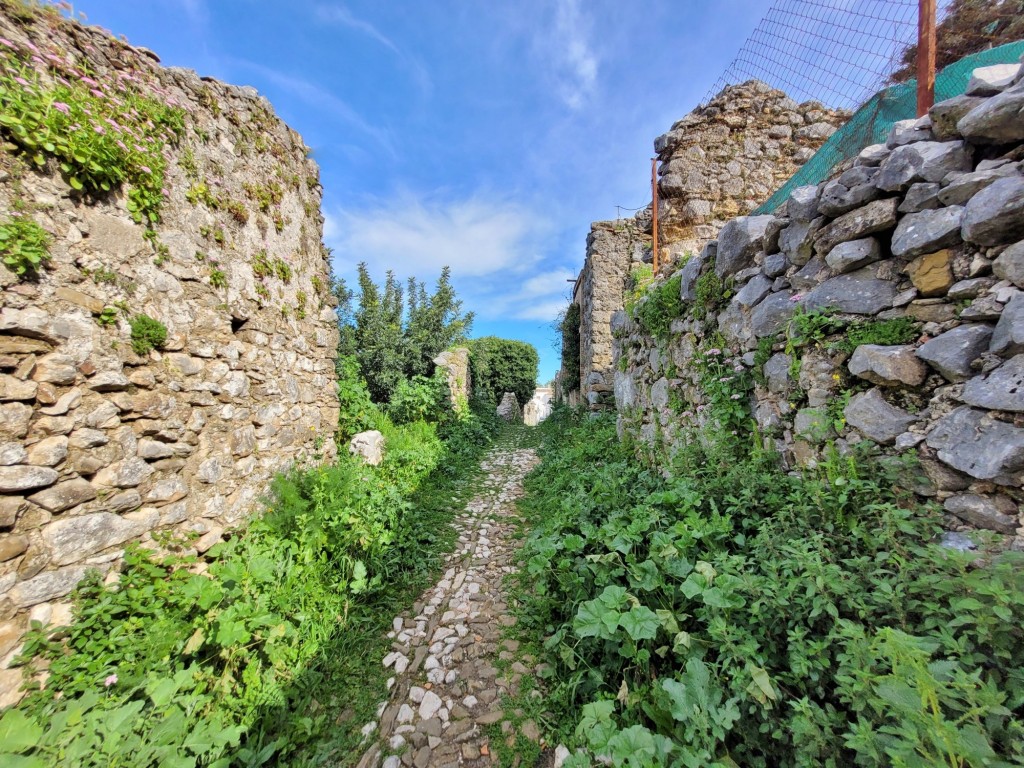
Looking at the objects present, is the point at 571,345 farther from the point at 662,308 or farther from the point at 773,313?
the point at 773,313

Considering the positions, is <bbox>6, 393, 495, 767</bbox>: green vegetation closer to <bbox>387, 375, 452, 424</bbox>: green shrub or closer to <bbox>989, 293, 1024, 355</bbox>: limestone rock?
<bbox>989, 293, 1024, 355</bbox>: limestone rock

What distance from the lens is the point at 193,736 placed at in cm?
187

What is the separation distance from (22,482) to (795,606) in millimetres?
3807

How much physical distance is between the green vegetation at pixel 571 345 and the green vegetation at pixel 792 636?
9525 mm

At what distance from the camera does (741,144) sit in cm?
626

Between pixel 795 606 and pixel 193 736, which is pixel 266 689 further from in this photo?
pixel 795 606

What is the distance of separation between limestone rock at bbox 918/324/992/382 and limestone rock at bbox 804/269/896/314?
0.37m

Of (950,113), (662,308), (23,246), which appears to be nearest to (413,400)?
(662,308)

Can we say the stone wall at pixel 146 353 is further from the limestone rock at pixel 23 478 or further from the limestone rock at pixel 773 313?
the limestone rock at pixel 773 313

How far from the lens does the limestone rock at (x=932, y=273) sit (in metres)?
1.82

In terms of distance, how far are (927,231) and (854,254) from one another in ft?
Result: 1.02

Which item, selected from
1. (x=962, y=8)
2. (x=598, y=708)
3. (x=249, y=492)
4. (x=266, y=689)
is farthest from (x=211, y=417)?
(x=962, y=8)

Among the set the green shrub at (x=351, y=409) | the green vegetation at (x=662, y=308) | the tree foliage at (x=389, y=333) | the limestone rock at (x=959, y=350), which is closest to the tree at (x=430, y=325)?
the tree foliage at (x=389, y=333)

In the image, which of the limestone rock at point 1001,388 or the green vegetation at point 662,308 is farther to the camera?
the green vegetation at point 662,308
